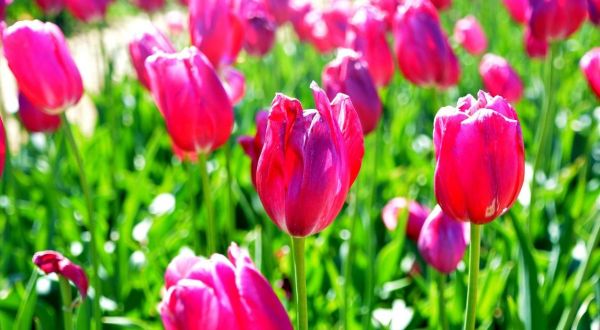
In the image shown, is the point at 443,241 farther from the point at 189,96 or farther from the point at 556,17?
the point at 556,17

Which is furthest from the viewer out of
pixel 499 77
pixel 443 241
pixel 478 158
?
pixel 499 77

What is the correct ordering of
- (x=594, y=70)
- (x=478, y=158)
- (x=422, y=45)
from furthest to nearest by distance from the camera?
(x=422, y=45)
(x=594, y=70)
(x=478, y=158)

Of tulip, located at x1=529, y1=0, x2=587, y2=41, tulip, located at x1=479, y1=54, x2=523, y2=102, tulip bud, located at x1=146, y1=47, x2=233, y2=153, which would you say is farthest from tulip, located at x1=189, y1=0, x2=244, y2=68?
tulip, located at x1=479, y1=54, x2=523, y2=102

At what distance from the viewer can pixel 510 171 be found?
0.87 meters

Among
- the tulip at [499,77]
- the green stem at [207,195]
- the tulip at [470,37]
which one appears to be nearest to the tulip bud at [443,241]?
the green stem at [207,195]

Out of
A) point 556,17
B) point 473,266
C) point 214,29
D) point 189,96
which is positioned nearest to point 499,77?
point 556,17

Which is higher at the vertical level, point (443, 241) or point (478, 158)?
point (478, 158)

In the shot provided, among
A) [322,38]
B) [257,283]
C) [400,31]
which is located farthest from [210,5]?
[322,38]

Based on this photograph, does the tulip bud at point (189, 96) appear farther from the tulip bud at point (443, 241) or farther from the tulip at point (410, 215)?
the tulip at point (410, 215)

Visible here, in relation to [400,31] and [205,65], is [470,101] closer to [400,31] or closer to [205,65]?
[205,65]

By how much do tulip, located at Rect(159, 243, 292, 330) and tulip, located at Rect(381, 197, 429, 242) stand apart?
0.92 meters

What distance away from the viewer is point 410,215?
1669 mm

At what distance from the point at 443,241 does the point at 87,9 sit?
168cm

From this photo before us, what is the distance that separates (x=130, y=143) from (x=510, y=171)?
7.31 ft
